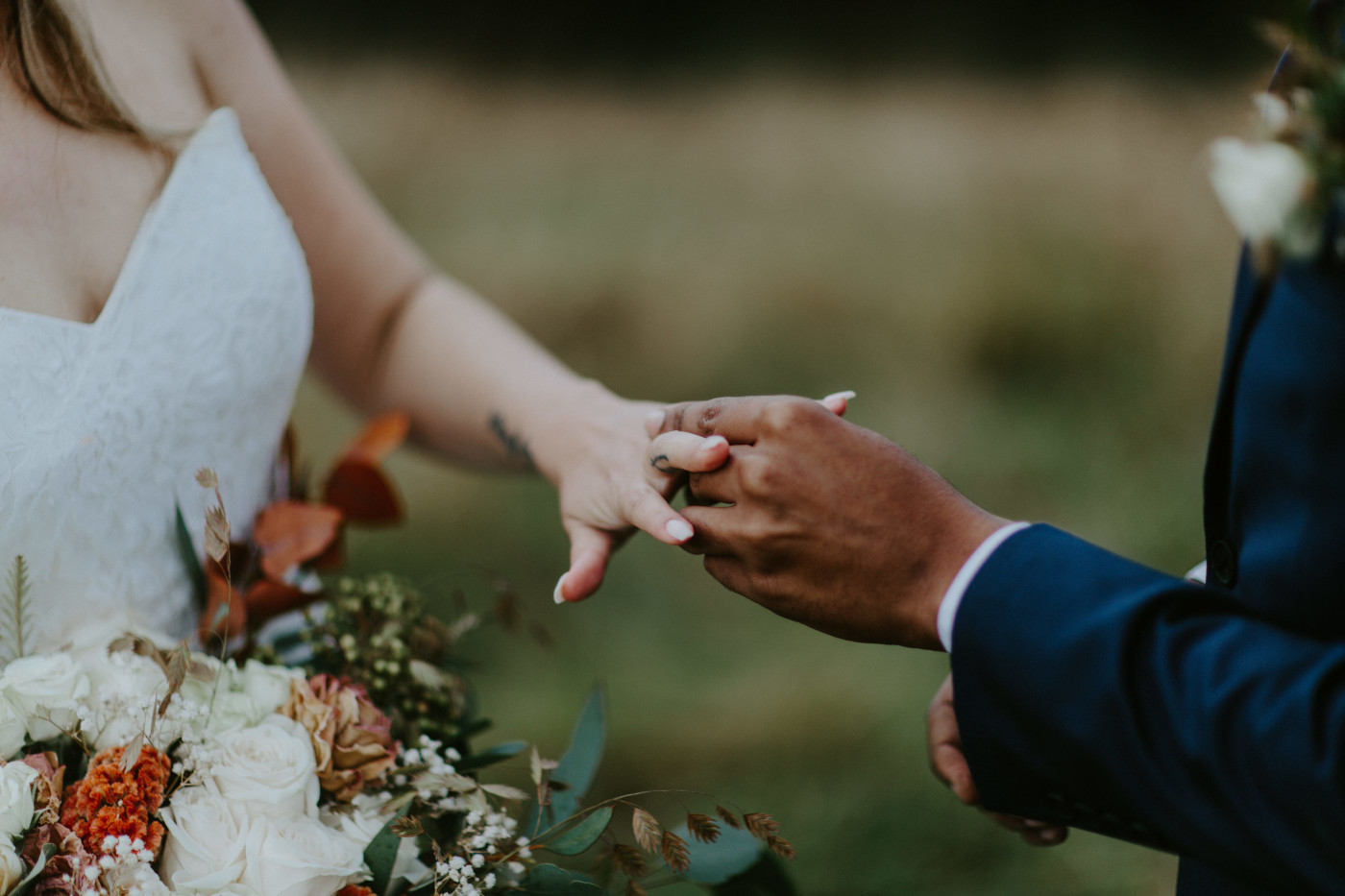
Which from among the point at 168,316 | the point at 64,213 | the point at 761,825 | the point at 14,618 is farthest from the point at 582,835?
the point at 64,213

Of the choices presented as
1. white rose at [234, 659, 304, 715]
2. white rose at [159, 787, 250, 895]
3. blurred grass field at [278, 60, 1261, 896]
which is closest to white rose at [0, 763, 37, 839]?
white rose at [159, 787, 250, 895]

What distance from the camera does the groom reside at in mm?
770

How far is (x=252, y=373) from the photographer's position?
1.30 metres

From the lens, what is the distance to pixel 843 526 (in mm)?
956

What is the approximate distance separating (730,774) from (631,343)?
2173 millimetres

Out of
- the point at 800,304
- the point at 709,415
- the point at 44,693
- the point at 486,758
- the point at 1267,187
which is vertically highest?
the point at 1267,187

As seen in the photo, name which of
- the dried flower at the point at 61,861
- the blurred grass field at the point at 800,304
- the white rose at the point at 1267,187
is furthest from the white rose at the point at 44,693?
the blurred grass field at the point at 800,304

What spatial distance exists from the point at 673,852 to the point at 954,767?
0.49 meters

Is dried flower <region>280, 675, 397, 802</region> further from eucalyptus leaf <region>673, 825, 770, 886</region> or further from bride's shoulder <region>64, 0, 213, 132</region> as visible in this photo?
bride's shoulder <region>64, 0, 213, 132</region>

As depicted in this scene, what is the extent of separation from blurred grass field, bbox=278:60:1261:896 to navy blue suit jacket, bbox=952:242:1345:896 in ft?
8.32

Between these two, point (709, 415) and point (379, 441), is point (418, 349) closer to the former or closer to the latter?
point (379, 441)

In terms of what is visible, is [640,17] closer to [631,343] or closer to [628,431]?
[631,343]

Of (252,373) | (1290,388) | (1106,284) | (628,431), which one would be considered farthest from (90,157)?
(1106,284)

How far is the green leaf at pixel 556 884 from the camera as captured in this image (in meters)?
0.97
